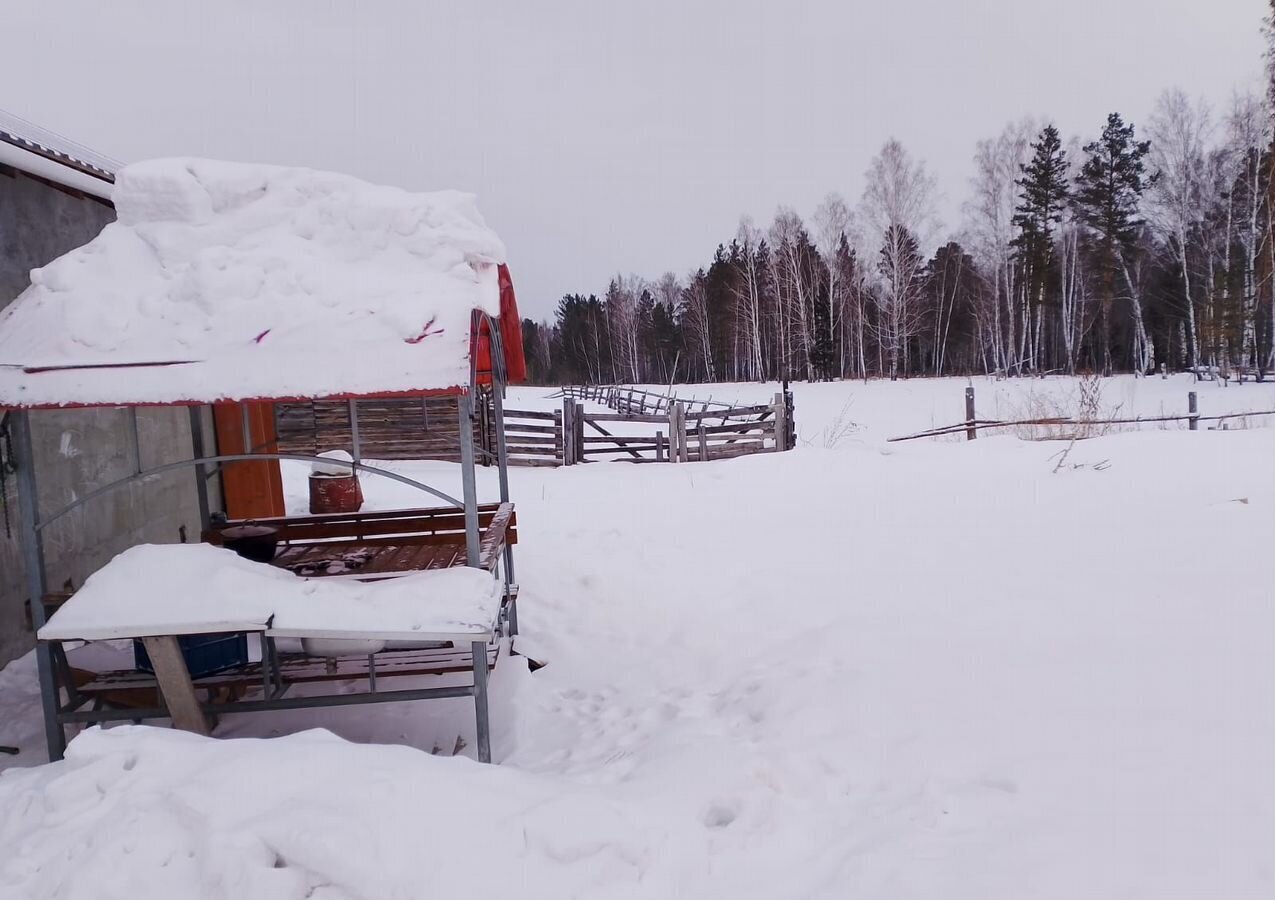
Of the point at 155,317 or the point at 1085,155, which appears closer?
the point at 155,317

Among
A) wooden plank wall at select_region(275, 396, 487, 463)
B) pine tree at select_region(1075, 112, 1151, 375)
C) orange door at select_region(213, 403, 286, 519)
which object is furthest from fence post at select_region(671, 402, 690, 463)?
pine tree at select_region(1075, 112, 1151, 375)

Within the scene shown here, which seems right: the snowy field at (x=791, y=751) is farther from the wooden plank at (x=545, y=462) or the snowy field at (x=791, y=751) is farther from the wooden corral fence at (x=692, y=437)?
the wooden plank at (x=545, y=462)

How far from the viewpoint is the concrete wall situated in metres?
4.80

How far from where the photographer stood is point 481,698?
12.7 feet

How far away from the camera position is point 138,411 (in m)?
6.32

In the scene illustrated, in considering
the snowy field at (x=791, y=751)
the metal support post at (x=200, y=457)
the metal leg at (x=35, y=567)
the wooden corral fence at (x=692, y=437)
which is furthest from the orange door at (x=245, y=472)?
the wooden corral fence at (x=692, y=437)

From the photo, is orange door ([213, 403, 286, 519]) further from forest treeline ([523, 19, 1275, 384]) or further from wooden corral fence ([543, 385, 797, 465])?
forest treeline ([523, 19, 1275, 384])

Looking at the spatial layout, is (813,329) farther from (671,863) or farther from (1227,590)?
(671,863)

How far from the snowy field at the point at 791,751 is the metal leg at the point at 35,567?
1.36 ft

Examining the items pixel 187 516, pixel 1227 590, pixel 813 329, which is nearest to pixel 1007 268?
Result: pixel 813 329

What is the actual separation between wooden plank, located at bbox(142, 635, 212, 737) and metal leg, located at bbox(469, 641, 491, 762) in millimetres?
1331

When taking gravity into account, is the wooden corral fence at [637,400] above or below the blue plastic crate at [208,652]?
above

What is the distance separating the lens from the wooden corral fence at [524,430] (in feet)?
49.2

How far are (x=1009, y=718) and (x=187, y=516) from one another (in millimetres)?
7040
